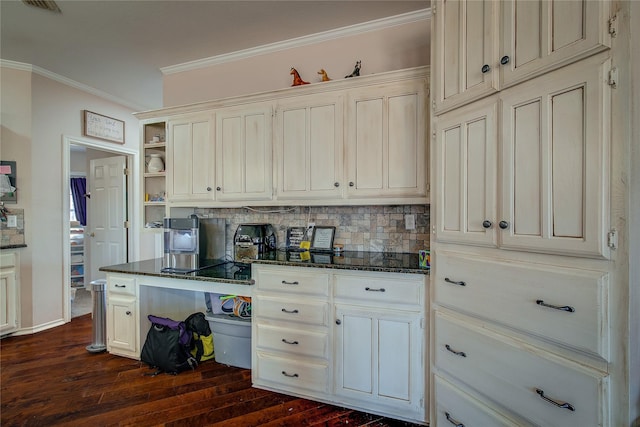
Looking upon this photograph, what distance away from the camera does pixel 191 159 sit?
8.89 ft

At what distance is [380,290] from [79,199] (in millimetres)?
7270

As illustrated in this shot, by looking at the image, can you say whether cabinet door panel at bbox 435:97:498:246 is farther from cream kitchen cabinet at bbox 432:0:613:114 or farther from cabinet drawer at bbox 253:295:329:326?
cabinet drawer at bbox 253:295:329:326

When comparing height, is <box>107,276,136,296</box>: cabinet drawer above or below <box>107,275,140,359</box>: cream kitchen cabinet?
above

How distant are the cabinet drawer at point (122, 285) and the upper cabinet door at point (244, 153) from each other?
3.24 ft

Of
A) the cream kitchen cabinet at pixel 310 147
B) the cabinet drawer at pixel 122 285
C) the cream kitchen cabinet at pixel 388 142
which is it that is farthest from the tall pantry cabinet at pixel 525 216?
the cabinet drawer at pixel 122 285

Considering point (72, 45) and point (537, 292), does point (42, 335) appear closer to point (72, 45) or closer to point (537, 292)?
point (72, 45)

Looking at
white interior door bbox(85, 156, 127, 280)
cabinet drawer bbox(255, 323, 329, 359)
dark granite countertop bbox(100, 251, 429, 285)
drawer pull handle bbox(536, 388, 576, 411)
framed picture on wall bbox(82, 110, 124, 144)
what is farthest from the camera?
white interior door bbox(85, 156, 127, 280)

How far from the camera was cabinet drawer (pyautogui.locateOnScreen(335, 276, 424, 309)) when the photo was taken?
69.5 inches

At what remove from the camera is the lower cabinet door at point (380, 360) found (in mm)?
1762

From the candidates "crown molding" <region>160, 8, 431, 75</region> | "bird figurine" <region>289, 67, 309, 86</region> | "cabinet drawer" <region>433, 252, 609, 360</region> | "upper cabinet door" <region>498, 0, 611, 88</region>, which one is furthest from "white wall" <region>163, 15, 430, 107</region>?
"cabinet drawer" <region>433, 252, 609, 360</region>

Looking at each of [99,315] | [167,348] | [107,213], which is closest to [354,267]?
[167,348]

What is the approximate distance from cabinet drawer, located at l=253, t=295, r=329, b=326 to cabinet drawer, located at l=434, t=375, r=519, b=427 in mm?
741

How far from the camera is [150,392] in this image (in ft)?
6.93

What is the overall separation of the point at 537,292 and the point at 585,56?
0.83 m
